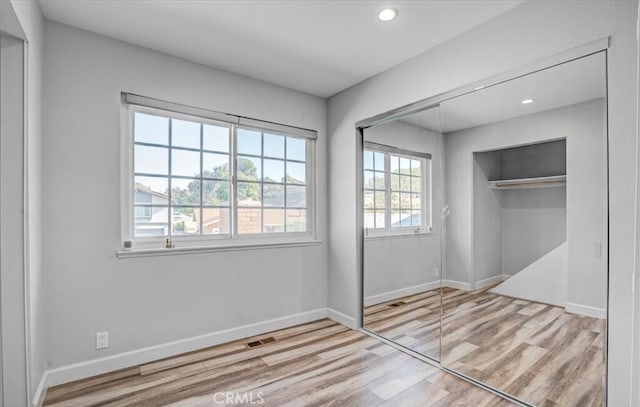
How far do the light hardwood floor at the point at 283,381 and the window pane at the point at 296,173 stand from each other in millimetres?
1705

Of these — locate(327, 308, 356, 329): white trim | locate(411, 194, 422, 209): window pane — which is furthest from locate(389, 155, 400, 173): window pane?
locate(327, 308, 356, 329): white trim

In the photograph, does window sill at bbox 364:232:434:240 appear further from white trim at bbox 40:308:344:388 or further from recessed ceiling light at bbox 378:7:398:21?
recessed ceiling light at bbox 378:7:398:21

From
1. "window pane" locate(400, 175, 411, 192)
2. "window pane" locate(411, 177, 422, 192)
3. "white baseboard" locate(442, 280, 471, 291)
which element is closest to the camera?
"white baseboard" locate(442, 280, 471, 291)

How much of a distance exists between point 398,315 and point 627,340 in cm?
A: 171

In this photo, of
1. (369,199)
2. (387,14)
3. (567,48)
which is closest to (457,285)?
(369,199)

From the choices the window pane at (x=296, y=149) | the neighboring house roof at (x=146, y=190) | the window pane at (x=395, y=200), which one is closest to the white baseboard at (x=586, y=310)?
the window pane at (x=395, y=200)

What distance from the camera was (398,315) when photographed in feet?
10.0

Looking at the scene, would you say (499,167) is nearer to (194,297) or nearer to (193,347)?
(194,297)

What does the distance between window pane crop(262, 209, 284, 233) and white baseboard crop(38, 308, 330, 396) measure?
37.0 inches

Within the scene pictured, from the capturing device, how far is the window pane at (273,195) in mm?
3324

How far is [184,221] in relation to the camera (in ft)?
9.29

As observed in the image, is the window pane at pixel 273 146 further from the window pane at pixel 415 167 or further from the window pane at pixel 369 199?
the window pane at pixel 415 167

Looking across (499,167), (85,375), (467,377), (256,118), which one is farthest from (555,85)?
(85,375)

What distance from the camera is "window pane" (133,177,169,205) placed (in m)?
2.61
